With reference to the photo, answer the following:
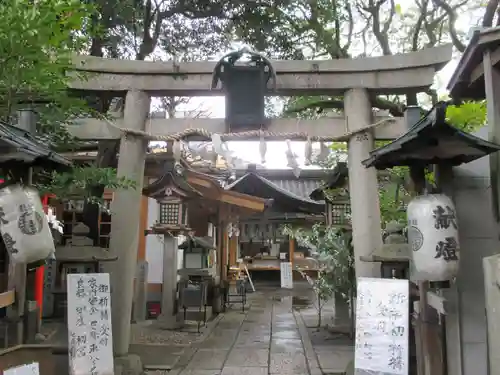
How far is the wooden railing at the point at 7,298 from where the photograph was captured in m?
4.47

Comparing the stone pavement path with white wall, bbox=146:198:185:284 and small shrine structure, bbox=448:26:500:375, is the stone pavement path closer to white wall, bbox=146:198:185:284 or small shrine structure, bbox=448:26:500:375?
white wall, bbox=146:198:185:284

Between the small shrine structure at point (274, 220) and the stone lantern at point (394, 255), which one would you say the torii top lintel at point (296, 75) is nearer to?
the stone lantern at point (394, 255)

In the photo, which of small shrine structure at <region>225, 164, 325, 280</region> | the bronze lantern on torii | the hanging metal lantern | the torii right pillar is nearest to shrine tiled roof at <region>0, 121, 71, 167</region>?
the torii right pillar

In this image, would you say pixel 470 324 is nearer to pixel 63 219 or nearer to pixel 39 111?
pixel 39 111

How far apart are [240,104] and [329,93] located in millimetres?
1471

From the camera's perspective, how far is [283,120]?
733 centimetres

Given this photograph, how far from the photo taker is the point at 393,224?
677cm

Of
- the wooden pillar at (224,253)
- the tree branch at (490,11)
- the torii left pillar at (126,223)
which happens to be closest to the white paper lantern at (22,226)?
the torii left pillar at (126,223)

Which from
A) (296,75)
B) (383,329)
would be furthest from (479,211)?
(296,75)

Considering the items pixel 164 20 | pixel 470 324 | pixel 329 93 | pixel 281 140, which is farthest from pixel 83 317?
pixel 164 20

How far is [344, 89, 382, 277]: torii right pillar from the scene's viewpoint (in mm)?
6938

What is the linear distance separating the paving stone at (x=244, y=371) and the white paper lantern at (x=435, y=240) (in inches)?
157

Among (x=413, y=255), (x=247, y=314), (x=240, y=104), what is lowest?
(x=247, y=314)

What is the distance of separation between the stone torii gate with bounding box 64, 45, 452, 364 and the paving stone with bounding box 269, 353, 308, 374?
6.71 feet
